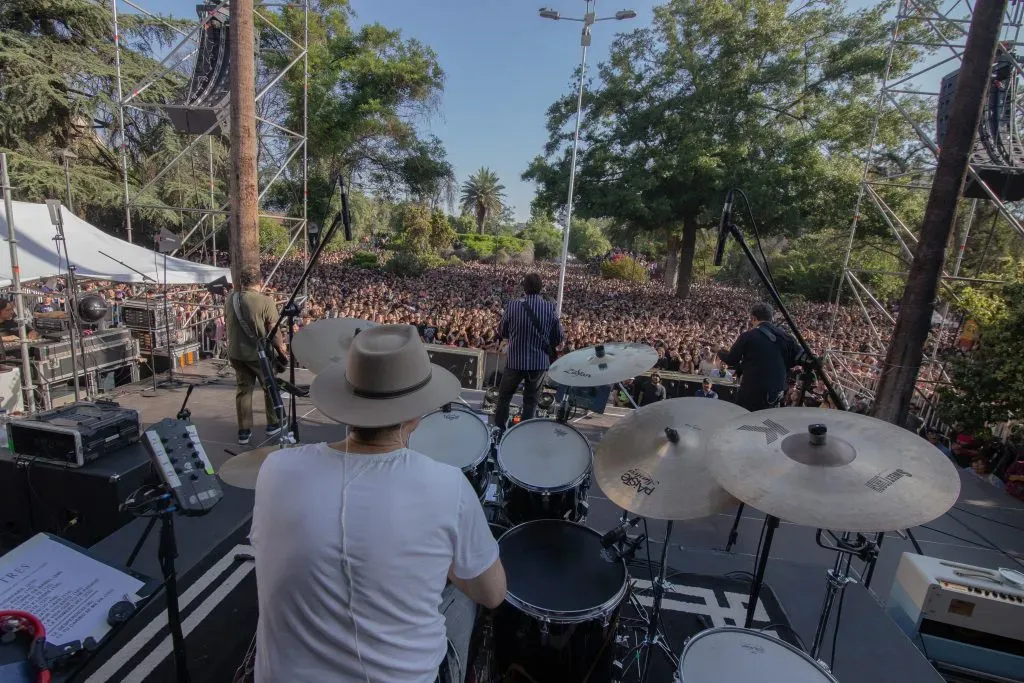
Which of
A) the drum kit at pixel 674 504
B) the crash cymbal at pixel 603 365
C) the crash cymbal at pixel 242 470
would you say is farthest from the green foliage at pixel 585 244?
the crash cymbal at pixel 242 470

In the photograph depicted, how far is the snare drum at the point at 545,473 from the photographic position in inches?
113

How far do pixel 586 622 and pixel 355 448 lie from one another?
4.46 feet

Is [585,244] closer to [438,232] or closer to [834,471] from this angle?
[438,232]

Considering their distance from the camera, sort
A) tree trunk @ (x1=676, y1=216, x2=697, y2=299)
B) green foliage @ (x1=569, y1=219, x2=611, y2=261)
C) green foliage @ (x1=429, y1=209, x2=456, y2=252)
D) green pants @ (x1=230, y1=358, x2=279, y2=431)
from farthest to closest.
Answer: green foliage @ (x1=569, y1=219, x2=611, y2=261), green foliage @ (x1=429, y1=209, x2=456, y2=252), tree trunk @ (x1=676, y1=216, x2=697, y2=299), green pants @ (x1=230, y1=358, x2=279, y2=431)

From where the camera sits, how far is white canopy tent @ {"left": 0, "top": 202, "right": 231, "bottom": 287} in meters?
6.21

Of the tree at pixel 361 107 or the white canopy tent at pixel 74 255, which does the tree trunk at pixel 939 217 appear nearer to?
the white canopy tent at pixel 74 255

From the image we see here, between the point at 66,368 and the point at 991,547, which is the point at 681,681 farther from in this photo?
the point at 66,368

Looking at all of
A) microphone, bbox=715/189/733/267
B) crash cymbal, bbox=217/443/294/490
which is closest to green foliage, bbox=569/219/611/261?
microphone, bbox=715/189/733/267

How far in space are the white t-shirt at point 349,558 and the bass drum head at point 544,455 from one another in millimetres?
1638

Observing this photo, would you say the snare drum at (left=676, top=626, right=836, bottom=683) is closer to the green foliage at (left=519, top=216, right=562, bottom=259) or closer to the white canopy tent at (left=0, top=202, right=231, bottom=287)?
the white canopy tent at (left=0, top=202, right=231, bottom=287)

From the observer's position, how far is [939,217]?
519 centimetres

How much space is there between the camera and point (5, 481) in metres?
3.29

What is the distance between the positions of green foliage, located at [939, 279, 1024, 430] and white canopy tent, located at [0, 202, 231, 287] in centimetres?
1058

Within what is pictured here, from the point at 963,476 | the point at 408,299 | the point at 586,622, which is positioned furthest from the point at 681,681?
the point at 408,299
